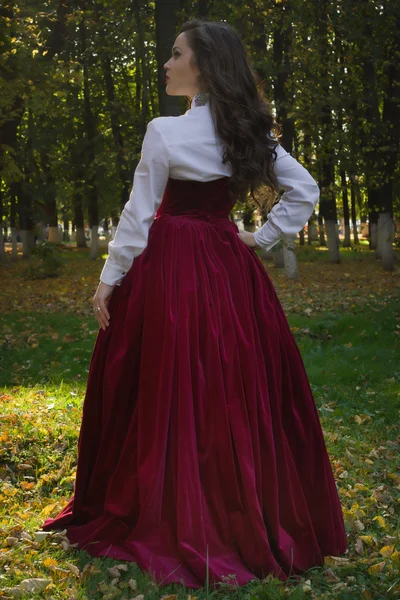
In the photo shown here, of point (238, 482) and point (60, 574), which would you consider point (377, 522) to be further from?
point (60, 574)

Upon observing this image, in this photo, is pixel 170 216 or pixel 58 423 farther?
pixel 58 423

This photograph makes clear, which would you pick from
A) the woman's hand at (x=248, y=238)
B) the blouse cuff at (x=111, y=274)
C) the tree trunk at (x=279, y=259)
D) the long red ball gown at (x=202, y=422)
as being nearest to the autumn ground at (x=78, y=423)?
the long red ball gown at (x=202, y=422)

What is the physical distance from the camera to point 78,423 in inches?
210

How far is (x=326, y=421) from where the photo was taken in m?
6.33

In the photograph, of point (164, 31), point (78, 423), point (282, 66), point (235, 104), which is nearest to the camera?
point (235, 104)

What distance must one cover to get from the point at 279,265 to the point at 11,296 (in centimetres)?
911

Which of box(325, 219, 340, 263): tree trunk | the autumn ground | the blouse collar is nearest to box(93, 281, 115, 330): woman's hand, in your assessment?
the blouse collar

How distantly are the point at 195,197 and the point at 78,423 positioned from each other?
101 inches

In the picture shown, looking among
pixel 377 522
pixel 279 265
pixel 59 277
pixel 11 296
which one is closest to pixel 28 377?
pixel 377 522

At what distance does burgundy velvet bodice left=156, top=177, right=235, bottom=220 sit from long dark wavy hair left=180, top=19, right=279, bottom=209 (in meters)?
0.07

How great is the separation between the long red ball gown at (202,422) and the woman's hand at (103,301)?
62 mm

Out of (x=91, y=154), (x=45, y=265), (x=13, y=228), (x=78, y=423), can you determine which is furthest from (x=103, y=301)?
(x=13, y=228)

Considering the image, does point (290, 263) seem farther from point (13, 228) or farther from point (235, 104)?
point (235, 104)

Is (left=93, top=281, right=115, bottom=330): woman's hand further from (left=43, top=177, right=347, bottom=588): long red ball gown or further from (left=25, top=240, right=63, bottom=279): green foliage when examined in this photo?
(left=25, top=240, right=63, bottom=279): green foliage
